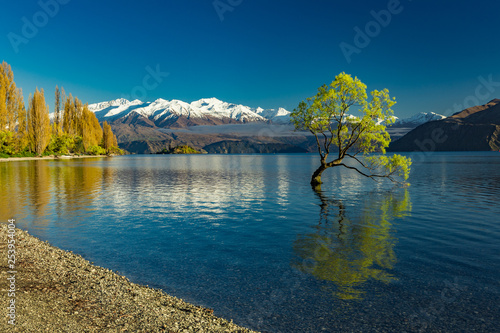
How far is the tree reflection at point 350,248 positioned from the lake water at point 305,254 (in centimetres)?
9

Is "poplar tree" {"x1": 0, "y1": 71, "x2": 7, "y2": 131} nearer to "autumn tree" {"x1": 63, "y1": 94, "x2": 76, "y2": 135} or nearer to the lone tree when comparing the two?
"autumn tree" {"x1": 63, "y1": 94, "x2": 76, "y2": 135}

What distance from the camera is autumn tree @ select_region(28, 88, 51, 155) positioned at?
150m

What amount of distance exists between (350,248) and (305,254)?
317 centimetres

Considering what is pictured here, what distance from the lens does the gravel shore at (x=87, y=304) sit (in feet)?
31.0

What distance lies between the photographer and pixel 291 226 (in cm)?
2588

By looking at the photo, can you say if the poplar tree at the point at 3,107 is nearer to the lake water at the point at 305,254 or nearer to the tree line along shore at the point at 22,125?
the tree line along shore at the point at 22,125

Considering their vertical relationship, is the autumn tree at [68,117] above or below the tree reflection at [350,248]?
above

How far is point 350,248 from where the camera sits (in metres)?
19.4

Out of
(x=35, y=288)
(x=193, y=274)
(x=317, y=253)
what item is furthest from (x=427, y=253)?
(x=35, y=288)

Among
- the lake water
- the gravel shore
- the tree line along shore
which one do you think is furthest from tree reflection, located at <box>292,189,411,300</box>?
the tree line along shore

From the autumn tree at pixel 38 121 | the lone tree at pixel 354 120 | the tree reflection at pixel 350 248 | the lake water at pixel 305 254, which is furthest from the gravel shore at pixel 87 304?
the autumn tree at pixel 38 121

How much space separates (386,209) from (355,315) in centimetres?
2408

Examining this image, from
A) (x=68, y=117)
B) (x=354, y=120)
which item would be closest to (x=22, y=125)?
(x=68, y=117)

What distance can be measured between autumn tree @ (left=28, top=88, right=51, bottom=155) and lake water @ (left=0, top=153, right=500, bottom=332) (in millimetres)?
138175
